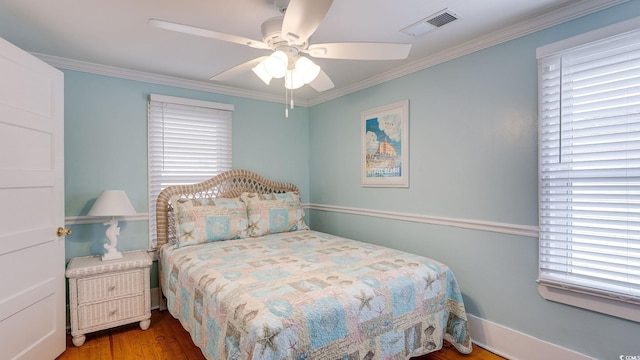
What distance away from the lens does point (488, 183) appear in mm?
2404

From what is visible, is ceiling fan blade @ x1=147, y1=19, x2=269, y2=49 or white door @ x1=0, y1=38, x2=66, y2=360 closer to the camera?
ceiling fan blade @ x1=147, y1=19, x2=269, y2=49

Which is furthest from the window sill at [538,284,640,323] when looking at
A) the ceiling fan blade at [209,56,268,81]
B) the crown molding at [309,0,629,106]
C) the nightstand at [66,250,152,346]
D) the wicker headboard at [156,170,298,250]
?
the nightstand at [66,250,152,346]

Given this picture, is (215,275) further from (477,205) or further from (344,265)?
(477,205)

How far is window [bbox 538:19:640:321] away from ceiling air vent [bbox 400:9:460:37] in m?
0.67

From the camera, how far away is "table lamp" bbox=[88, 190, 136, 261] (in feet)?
8.70

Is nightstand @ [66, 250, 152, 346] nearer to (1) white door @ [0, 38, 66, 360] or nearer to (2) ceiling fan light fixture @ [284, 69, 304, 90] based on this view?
(1) white door @ [0, 38, 66, 360]

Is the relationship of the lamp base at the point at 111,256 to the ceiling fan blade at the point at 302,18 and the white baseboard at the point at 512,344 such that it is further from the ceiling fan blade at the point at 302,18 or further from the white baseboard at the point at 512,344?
the white baseboard at the point at 512,344

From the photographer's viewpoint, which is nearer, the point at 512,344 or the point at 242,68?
the point at 242,68

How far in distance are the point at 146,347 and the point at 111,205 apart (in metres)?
1.21

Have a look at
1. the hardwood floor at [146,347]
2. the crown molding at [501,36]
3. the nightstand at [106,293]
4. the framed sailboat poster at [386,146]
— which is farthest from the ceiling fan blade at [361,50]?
the nightstand at [106,293]

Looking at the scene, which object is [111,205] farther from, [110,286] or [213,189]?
[213,189]

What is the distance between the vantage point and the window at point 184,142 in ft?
10.5

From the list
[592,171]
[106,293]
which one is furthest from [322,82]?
[106,293]

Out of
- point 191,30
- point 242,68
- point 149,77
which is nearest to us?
point 191,30
